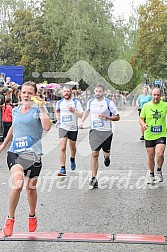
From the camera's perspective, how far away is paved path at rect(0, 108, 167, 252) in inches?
205

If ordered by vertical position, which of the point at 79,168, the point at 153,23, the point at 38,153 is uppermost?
the point at 153,23

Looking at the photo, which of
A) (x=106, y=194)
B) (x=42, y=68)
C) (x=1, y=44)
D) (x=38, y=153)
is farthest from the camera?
(x=1, y=44)

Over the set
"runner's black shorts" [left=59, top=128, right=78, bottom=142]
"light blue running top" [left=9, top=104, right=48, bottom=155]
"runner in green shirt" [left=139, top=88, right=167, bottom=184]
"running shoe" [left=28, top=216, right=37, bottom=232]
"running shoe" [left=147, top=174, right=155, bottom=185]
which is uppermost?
"light blue running top" [left=9, top=104, right=48, bottom=155]

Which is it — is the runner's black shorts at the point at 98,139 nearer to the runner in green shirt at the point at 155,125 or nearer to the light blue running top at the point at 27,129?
the runner in green shirt at the point at 155,125

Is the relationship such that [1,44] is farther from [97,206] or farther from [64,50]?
[97,206]

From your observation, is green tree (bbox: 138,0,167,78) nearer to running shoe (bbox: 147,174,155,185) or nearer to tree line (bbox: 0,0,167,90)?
tree line (bbox: 0,0,167,90)

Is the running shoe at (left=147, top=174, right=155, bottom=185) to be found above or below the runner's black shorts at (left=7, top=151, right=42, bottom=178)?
below

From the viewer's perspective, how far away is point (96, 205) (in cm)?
700

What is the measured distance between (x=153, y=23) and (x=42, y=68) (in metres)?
13.2

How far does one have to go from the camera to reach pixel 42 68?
45.8 metres

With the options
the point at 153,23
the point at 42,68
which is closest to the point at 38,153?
the point at 153,23

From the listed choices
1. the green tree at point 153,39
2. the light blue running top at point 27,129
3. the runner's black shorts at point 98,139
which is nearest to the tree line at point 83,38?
the green tree at point 153,39

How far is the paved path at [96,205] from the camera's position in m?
5.20

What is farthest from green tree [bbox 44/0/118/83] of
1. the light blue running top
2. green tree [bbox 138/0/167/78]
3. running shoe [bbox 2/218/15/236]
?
running shoe [bbox 2/218/15/236]
